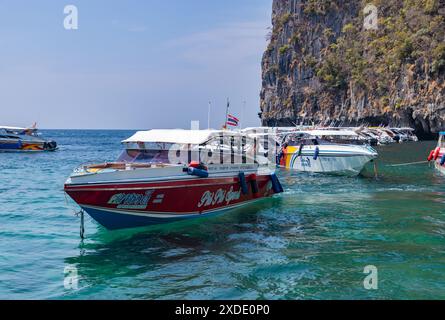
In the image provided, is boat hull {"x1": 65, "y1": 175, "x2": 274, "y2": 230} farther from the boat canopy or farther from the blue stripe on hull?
the boat canopy

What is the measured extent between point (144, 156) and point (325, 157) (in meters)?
16.3

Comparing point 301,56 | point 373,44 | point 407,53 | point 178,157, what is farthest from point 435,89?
point 178,157

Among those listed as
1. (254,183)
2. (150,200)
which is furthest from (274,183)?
(150,200)

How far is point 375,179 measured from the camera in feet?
93.0

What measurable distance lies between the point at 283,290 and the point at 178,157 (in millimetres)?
7095

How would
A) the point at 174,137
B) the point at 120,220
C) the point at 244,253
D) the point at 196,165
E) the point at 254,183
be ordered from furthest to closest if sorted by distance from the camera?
the point at 254,183
the point at 174,137
the point at 196,165
the point at 120,220
the point at 244,253

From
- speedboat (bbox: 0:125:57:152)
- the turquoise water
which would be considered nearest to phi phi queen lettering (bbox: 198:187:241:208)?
the turquoise water

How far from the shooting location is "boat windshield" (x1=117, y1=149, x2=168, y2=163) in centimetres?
1574

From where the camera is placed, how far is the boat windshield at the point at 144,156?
1574 centimetres

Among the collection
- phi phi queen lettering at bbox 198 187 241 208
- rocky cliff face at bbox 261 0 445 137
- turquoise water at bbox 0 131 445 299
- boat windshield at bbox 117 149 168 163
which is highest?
rocky cliff face at bbox 261 0 445 137

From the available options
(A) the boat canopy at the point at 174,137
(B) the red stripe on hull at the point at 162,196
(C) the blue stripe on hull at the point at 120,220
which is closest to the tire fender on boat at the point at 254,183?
(B) the red stripe on hull at the point at 162,196

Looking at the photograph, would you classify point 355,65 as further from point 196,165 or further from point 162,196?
point 162,196

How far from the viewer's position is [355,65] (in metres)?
92.6

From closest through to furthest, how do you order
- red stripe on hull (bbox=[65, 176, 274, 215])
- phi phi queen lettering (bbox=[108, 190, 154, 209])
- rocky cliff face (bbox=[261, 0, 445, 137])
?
1. red stripe on hull (bbox=[65, 176, 274, 215])
2. phi phi queen lettering (bbox=[108, 190, 154, 209])
3. rocky cliff face (bbox=[261, 0, 445, 137])
